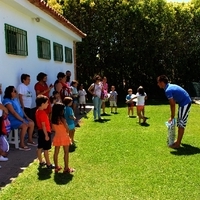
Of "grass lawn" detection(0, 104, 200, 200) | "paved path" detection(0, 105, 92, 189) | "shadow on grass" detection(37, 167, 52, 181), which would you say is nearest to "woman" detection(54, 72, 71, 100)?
"grass lawn" detection(0, 104, 200, 200)

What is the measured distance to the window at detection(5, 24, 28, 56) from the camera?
29.9 feet

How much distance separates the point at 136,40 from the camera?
72.2 ft

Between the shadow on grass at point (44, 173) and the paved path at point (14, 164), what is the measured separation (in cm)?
39

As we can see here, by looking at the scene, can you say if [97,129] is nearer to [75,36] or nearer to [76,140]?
[76,140]

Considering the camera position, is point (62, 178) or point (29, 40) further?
point (29, 40)

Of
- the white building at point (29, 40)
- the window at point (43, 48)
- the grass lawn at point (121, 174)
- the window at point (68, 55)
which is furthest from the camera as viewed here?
the window at point (68, 55)

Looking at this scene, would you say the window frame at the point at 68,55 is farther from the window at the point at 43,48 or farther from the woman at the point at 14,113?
the woman at the point at 14,113

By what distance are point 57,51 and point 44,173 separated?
8640 mm

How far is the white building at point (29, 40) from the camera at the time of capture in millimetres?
8992

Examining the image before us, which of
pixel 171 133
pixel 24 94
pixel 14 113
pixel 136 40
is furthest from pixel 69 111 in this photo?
pixel 136 40

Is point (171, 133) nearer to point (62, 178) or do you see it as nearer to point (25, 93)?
point (62, 178)

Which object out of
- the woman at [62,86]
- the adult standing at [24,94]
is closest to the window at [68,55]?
the woman at [62,86]

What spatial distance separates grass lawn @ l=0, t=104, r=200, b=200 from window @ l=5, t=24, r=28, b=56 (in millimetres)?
3026

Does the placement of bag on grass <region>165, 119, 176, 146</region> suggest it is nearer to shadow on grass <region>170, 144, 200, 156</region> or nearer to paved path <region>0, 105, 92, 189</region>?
shadow on grass <region>170, 144, 200, 156</region>
